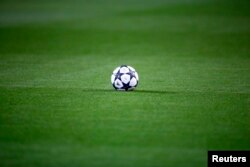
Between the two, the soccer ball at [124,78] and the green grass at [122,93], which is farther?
the soccer ball at [124,78]

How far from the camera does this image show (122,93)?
1524cm

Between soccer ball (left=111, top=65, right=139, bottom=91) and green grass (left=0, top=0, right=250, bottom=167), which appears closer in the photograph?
green grass (left=0, top=0, right=250, bottom=167)

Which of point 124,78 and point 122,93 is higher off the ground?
point 124,78

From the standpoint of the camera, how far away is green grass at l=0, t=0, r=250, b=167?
10.6m

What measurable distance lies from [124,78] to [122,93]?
0.93 ft

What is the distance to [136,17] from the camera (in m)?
34.8

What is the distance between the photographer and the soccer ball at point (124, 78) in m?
15.3

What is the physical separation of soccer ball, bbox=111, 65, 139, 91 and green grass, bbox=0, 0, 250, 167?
0.83ft

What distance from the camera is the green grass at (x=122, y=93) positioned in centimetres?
1064

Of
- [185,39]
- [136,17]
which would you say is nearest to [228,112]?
[185,39]

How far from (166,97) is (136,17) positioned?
2012 centimetres

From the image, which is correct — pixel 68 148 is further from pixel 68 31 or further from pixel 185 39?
pixel 68 31

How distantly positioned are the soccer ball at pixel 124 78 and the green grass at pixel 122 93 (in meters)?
0.25

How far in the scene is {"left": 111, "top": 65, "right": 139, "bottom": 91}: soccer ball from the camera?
1527 cm
